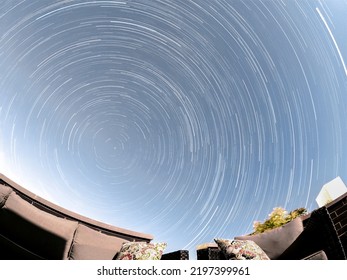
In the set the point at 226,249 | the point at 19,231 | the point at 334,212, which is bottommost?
the point at 226,249

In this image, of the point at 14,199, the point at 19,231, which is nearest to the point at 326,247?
the point at 19,231

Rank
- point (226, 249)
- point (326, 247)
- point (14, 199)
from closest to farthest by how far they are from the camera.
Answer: point (326, 247) → point (226, 249) → point (14, 199)
